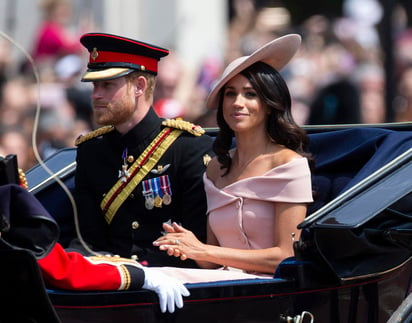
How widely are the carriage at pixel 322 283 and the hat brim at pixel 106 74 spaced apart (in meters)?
1.13

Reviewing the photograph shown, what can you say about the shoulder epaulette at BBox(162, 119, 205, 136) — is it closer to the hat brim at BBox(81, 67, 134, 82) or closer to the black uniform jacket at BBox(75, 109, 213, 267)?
the black uniform jacket at BBox(75, 109, 213, 267)

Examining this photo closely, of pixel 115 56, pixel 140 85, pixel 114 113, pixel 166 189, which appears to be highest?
pixel 115 56

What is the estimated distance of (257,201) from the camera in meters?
5.58

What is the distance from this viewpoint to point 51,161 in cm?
672

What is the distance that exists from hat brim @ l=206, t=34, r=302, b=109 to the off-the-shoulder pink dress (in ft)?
1.37

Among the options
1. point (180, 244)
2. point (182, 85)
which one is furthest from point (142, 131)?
point (182, 85)

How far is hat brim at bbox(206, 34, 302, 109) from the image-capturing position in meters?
5.59

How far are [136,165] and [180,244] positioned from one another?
75 centimetres

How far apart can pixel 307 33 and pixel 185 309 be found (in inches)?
432

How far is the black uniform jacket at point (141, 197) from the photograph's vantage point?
5961 millimetres

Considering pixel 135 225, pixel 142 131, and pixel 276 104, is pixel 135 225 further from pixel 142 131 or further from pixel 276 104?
pixel 276 104

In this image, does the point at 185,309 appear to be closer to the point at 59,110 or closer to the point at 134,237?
the point at 134,237

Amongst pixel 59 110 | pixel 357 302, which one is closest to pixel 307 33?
pixel 59 110

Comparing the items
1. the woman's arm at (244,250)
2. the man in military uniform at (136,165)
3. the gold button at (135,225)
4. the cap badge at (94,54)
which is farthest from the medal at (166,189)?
the cap badge at (94,54)
